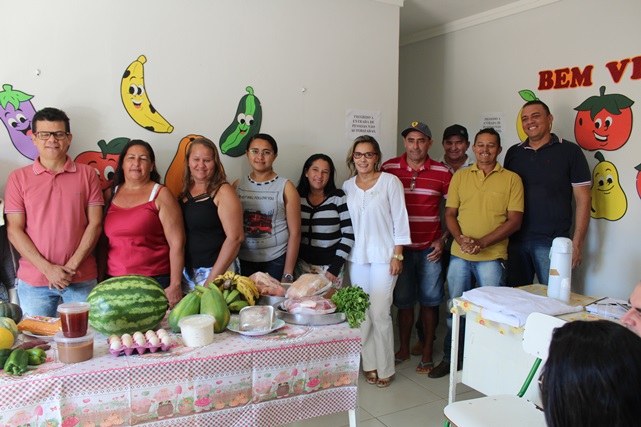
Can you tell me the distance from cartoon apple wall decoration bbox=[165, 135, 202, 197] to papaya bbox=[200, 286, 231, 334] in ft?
4.83

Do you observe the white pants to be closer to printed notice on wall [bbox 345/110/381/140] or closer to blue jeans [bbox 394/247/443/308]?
blue jeans [bbox 394/247/443/308]

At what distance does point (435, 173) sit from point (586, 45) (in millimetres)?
1476

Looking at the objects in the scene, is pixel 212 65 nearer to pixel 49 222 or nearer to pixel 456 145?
pixel 49 222

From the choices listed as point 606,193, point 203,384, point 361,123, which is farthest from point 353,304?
point 606,193

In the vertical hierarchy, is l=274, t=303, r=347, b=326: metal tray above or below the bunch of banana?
below

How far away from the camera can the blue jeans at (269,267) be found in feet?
10.3

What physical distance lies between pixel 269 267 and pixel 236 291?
1118 millimetres

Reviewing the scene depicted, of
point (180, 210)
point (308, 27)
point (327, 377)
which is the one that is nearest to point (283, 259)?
point (180, 210)

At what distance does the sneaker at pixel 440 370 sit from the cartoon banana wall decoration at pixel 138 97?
2.53 meters

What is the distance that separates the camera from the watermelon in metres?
1.67

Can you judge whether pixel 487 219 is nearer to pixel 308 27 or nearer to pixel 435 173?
pixel 435 173

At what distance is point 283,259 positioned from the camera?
3.14 metres

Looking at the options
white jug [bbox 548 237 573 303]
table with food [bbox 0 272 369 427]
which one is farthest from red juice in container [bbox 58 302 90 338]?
white jug [bbox 548 237 573 303]

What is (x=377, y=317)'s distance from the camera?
3.16 m
